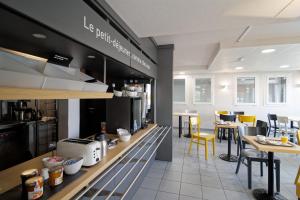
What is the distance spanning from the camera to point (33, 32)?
83cm

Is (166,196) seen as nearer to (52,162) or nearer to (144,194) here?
(144,194)

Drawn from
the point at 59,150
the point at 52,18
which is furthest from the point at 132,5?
the point at 59,150

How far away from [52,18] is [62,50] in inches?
16.7

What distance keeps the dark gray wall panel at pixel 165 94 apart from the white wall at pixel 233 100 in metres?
3.66

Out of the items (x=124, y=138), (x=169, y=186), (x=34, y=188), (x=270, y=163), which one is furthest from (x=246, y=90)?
(x=34, y=188)

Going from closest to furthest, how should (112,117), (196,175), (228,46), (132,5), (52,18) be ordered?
1. (52,18)
2. (132,5)
3. (112,117)
4. (196,175)
5. (228,46)

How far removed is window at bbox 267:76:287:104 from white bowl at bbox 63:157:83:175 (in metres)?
7.14

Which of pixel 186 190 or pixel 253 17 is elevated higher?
pixel 253 17

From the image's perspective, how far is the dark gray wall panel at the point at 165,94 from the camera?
10.2 ft

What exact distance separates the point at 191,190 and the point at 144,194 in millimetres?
683

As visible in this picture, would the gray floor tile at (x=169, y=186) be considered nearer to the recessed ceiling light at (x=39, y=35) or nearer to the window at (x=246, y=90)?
the recessed ceiling light at (x=39, y=35)

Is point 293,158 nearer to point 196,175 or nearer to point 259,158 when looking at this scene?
point 259,158

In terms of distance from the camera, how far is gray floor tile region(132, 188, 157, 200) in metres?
2.03

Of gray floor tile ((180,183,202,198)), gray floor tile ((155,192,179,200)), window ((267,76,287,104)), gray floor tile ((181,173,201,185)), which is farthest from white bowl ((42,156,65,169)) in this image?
window ((267,76,287,104))
